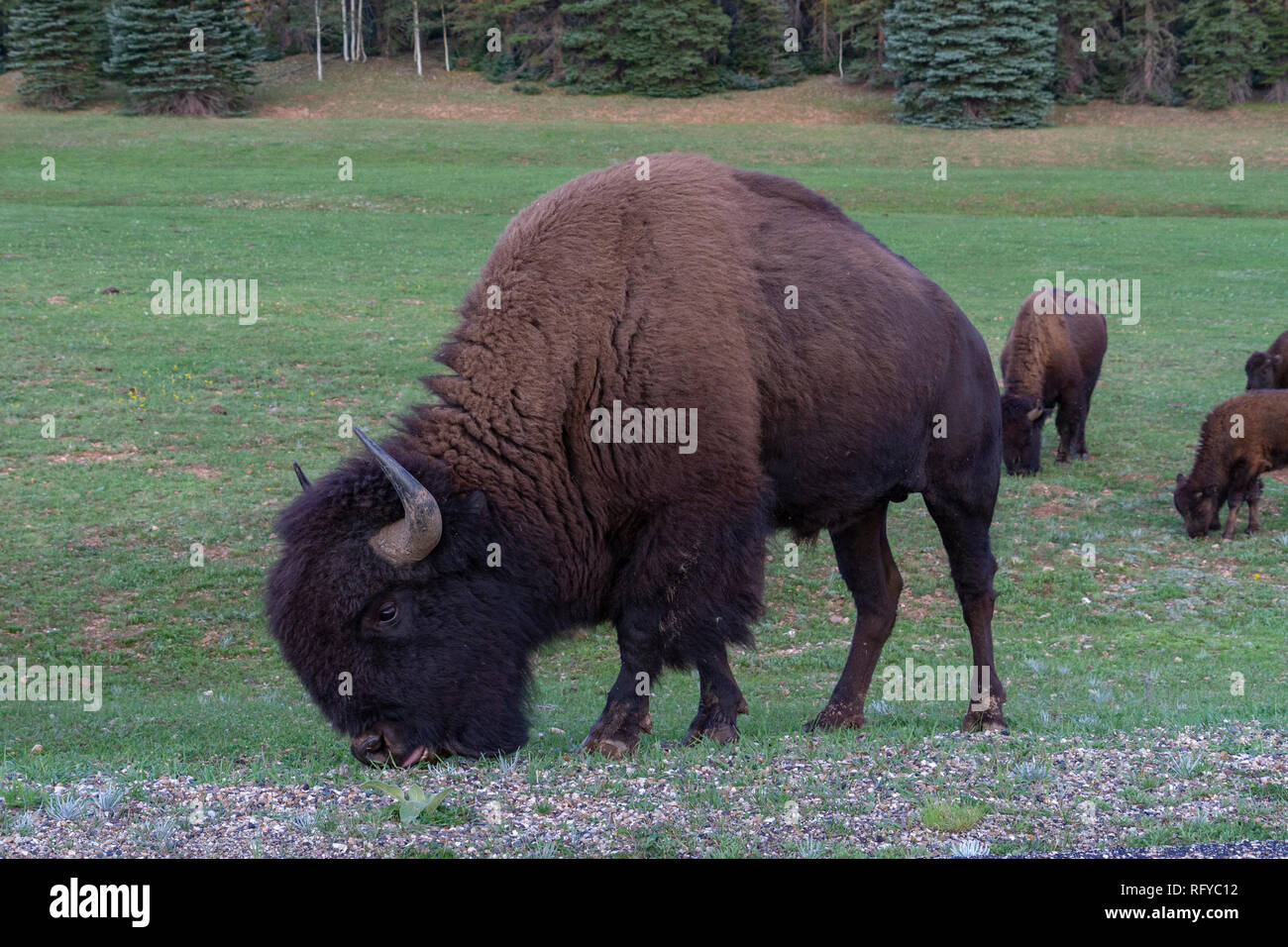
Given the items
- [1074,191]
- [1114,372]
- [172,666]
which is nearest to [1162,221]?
[1074,191]

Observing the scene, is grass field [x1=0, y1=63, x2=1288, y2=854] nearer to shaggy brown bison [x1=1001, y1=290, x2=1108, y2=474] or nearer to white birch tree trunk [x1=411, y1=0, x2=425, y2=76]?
shaggy brown bison [x1=1001, y1=290, x2=1108, y2=474]

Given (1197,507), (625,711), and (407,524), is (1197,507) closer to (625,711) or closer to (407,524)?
(625,711)

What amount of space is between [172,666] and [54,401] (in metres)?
8.39

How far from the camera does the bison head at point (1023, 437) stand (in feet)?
55.5

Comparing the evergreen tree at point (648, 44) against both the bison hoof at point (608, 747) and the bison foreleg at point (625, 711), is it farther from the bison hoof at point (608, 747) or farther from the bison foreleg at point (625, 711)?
the bison hoof at point (608, 747)

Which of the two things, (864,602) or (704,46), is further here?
(704,46)

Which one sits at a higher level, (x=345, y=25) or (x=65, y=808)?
(x=345, y=25)

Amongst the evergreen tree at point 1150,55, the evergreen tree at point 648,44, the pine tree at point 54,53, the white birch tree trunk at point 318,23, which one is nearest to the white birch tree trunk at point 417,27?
the white birch tree trunk at point 318,23

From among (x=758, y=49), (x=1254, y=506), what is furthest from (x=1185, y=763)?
(x=758, y=49)

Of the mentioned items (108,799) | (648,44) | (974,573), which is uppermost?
(648,44)

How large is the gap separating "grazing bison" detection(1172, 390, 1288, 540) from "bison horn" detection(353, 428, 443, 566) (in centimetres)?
1128

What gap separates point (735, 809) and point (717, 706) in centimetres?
236

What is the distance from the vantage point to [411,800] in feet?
16.6
